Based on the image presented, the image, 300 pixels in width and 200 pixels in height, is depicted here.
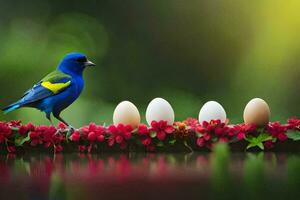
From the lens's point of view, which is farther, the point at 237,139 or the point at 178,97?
the point at 178,97

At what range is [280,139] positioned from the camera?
255cm

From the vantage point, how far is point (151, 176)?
196 centimetres

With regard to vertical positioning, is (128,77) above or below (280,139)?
above

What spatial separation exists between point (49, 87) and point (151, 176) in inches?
29.4

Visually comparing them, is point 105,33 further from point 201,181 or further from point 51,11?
point 201,181

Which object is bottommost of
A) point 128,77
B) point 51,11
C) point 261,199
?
point 261,199

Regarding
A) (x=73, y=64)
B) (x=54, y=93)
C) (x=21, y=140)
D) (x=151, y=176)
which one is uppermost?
(x=73, y=64)

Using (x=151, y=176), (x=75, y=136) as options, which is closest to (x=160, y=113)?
(x=75, y=136)

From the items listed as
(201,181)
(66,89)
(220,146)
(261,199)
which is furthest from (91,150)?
(261,199)

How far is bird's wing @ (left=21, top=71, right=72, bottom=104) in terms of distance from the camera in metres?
2.58

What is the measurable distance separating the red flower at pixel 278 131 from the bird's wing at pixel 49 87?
678 millimetres

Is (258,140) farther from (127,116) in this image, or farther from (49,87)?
(49,87)

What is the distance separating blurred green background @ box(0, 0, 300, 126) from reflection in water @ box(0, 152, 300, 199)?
141 centimetres

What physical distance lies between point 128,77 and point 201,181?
2.09m
